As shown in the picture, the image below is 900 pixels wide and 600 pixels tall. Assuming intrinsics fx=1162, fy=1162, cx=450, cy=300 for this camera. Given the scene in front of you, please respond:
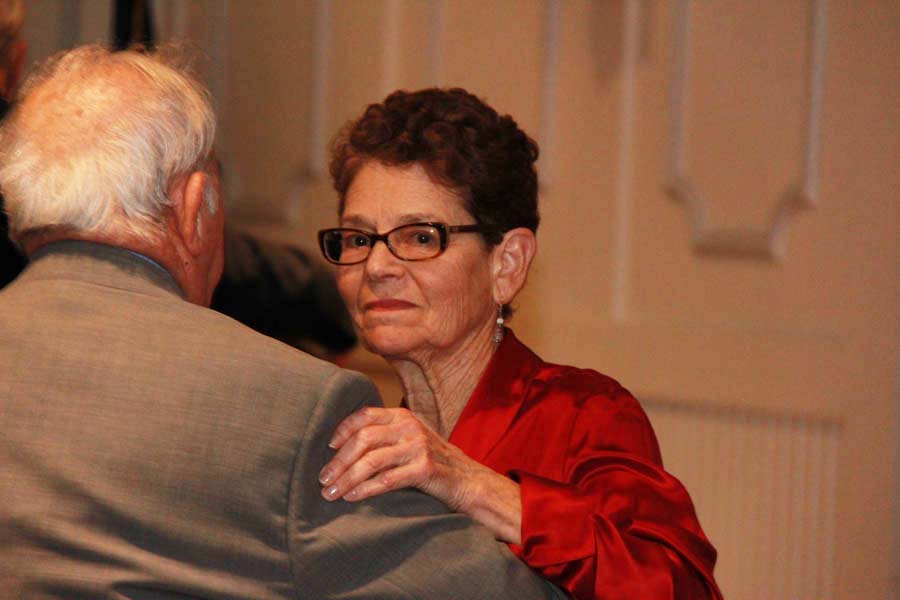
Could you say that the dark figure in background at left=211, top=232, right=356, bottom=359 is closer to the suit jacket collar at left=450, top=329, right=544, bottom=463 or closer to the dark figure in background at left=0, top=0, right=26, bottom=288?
the dark figure in background at left=0, top=0, right=26, bottom=288

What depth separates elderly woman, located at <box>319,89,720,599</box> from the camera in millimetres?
1649

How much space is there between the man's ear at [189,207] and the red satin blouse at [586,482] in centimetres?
54

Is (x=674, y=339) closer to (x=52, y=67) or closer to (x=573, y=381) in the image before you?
(x=573, y=381)

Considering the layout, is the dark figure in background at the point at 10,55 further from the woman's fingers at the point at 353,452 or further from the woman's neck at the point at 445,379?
the woman's fingers at the point at 353,452

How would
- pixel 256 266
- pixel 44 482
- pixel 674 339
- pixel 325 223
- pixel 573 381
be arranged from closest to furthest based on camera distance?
pixel 44 482 → pixel 573 381 → pixel 256 266 → pixel 674 339 → pixel 325 223

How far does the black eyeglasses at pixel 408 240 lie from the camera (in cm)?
192

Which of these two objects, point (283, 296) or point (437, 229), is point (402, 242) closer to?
point (437, 229)

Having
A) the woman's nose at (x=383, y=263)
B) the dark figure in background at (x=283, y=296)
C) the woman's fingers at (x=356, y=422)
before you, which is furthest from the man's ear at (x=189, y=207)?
the dark figure in background at (x=283, y=296)

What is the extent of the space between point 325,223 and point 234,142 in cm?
59

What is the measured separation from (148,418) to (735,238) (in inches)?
86.2

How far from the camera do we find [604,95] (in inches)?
134

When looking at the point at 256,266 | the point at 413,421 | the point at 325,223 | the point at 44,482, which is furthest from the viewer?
the point at 325,223

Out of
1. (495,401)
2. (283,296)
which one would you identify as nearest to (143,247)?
(495,401)

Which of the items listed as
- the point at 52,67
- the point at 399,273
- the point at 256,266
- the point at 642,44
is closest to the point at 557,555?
the point at 399,273
